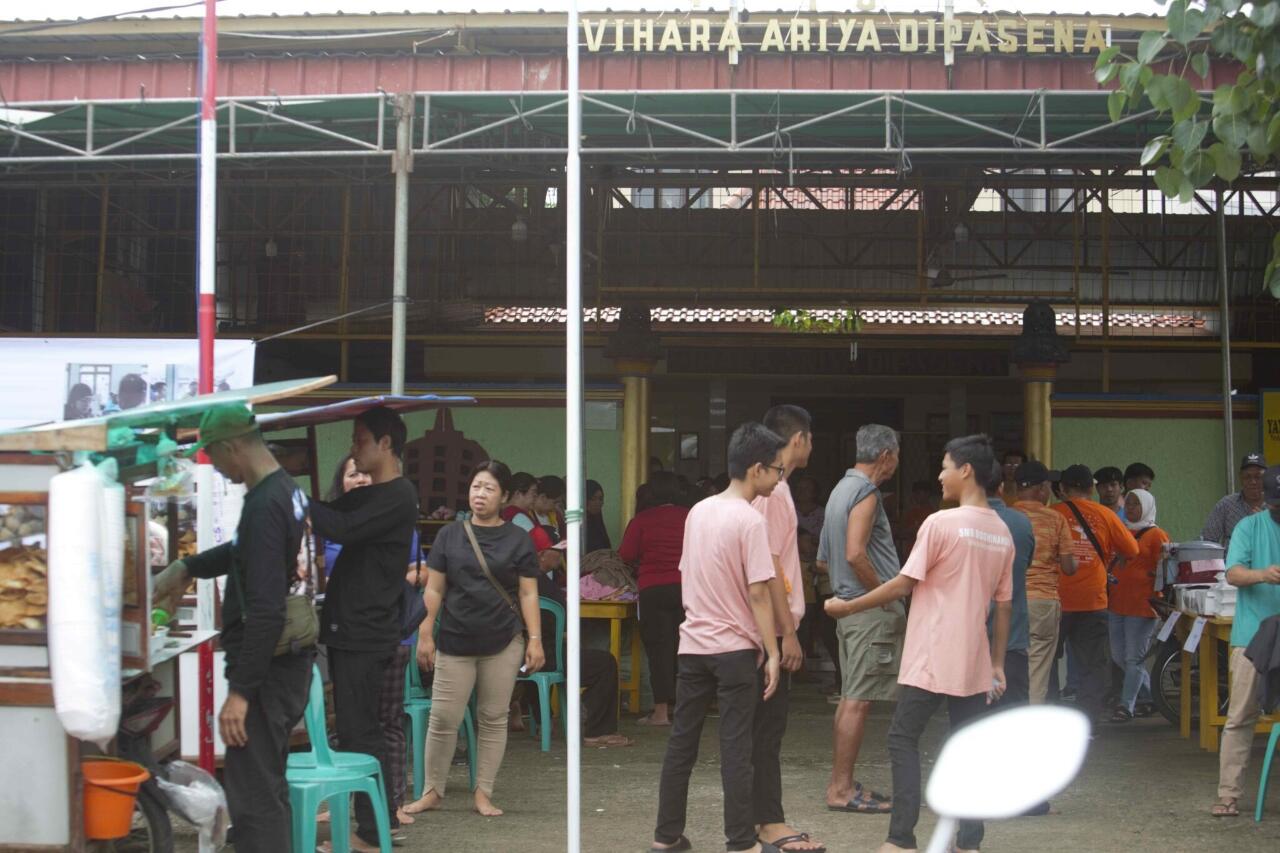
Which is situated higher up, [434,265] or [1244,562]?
[434,265]

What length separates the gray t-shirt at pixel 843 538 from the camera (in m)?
6.91

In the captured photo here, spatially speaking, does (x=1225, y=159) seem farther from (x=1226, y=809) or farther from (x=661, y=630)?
(x=661, y=630)

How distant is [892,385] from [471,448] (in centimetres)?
626

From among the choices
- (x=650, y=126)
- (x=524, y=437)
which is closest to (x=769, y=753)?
(x=650, y=126)

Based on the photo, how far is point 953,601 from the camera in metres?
6.04

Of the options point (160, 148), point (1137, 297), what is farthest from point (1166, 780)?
point (1137, 297)

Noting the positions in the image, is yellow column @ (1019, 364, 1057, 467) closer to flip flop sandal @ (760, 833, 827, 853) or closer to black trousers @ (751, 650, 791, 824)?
black trousers @ (751, 650, 791, 824)

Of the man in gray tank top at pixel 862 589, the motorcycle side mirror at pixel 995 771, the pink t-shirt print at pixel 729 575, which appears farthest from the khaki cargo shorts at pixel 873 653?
the pink t-shirt print at pixel 729 575

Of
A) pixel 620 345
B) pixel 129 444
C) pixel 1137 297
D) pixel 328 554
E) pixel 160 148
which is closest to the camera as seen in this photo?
pixel 129 444

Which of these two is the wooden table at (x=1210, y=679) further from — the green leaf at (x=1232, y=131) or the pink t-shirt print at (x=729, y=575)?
the green leaf at (x=1232, y=131)

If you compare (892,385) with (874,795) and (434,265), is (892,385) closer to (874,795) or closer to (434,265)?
(434,265)

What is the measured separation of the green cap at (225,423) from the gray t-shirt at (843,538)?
9.69 ft

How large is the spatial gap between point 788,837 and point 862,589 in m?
1.20

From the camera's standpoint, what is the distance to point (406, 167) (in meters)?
9.52
